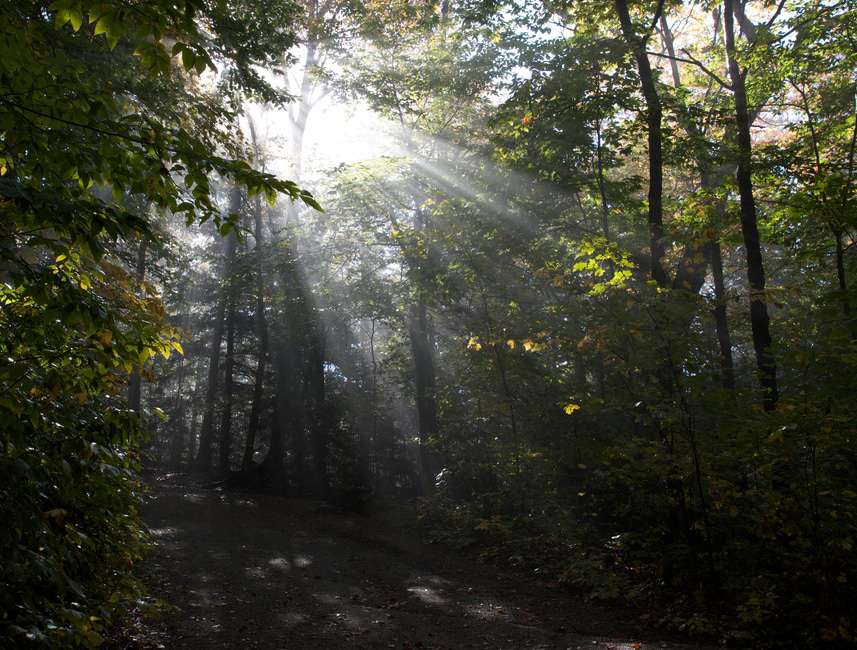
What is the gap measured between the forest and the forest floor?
0.08 meters

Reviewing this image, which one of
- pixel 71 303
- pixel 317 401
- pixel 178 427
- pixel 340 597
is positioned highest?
pixel 178 427

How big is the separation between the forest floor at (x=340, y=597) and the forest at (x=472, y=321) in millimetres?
84

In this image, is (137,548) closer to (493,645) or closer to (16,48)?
(16,48)

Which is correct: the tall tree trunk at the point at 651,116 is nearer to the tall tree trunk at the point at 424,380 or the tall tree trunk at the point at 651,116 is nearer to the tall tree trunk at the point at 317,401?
the tall tree trunk at the point at 424,380

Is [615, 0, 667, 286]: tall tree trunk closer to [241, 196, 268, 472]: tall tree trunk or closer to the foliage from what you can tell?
the foliage

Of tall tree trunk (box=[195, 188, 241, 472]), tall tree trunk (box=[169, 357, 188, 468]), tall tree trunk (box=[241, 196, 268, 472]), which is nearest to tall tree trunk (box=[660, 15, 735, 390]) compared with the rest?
tall tree trunk (box=[241, 196, 268, 472])

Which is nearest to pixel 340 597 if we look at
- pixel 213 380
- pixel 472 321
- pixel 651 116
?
pixel 472 321

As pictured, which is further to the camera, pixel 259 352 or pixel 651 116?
pixel 259 352

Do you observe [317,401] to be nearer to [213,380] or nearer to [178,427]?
[213,380]

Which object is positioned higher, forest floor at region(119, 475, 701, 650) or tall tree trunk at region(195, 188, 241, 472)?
tall tree trunk at region(195, 188, 241, 472)

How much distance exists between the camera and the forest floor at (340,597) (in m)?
7.07

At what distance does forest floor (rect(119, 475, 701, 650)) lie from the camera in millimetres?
7066

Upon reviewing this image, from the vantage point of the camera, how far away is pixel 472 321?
1523 cm

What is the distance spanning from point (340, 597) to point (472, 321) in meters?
7.70
